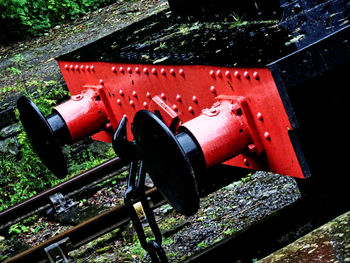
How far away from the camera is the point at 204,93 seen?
2434mm

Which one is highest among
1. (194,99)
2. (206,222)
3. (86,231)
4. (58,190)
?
(194,99)

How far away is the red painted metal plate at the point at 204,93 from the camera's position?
78.5 inches

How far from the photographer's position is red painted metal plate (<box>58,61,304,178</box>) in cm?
199

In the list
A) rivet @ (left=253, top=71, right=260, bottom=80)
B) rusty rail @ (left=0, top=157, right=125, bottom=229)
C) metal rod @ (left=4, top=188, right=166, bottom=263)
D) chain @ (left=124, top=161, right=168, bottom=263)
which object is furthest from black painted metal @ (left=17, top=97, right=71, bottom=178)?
rivet @ (left=253, top=71, right=260, bottom=80)

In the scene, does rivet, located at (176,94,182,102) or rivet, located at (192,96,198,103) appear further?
rivet, located at (176,94,182,102)

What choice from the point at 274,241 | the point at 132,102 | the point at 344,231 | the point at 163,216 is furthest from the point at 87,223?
the point at 344,231

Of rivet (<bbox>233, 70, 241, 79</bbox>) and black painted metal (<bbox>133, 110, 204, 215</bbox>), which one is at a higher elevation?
rivet (<bbox>233, 70, 241, 79</bbox>)

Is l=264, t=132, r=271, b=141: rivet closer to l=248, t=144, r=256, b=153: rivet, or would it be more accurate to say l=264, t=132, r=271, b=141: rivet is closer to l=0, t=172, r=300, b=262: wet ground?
l=248, t=144, r=256, b=153: rivet

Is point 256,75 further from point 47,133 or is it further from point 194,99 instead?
point 47,133

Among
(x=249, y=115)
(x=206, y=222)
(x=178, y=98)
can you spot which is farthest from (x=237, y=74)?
(x=206, y=222)

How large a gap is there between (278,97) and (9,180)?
14.2 feet

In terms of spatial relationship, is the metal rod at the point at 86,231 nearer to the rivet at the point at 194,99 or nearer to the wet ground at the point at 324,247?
the rivet at the point at 194,99

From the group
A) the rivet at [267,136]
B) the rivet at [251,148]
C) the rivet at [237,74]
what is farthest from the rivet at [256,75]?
the rivet at [251,148]

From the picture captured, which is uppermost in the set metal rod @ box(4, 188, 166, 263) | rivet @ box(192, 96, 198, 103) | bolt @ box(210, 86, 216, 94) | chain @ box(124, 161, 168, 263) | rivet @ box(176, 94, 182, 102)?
bolt @ box(210, 86, 216, 94)
